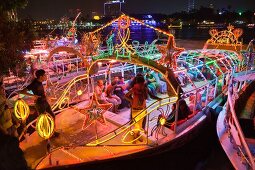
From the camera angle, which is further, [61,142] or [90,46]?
[90,46]

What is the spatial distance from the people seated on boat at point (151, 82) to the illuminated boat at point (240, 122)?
115 inches

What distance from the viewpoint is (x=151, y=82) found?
10.7 meters

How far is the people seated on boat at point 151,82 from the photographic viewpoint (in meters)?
10.1

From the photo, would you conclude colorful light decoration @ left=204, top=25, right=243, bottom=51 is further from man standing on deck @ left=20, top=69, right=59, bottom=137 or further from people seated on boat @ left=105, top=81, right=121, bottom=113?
man standing on deck @ left=20, top=69, right=59, bottom=137

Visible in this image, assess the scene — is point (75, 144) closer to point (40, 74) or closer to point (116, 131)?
point (116, 131)

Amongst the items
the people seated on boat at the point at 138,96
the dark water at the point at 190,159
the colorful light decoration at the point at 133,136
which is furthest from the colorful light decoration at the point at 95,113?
the dark water at the point at 190,159

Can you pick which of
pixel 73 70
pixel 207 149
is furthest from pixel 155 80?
pixel 73 70

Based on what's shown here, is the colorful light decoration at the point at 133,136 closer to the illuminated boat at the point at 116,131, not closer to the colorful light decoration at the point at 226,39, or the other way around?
the illuminated boat at the point at 116,131

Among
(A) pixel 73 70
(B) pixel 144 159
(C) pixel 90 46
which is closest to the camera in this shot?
(B) pixel 144 159

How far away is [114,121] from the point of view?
7.62 m

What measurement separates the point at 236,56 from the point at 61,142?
10199mm

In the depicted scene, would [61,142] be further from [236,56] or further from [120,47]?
[236,56]

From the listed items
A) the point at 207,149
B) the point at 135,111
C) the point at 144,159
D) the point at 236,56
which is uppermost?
the point at 236,56

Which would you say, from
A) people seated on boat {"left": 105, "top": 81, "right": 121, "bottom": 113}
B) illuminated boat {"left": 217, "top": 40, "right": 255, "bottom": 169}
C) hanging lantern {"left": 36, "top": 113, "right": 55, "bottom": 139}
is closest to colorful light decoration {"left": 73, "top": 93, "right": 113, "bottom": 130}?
people seated on boat {"left": 105, "top": 81, "right": 121, "bottom": 113}
